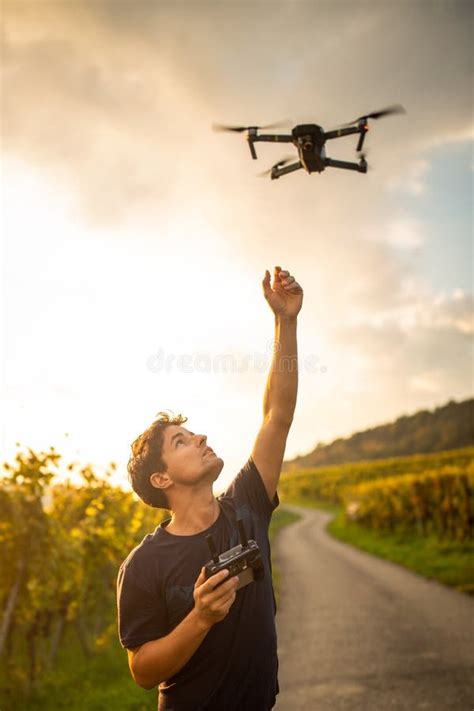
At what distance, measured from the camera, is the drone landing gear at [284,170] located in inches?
218

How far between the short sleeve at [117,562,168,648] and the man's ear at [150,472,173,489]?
47 cm

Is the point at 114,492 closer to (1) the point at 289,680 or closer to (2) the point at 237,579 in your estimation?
(1) the point at 289,680

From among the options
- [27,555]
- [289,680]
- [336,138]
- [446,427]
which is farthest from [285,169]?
[446,427]

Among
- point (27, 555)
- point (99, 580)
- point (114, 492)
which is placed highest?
point (114, 492)

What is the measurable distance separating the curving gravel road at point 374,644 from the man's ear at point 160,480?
4.81 meters

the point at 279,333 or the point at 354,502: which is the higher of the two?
the point at 279,333

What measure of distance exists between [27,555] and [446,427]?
119 metres

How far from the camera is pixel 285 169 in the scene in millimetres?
5695

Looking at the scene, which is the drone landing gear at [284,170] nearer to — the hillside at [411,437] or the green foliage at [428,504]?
the green foliage at [428,504]

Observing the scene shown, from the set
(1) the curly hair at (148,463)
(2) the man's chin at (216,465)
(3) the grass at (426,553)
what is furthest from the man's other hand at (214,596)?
(3) the grass at (426,553)

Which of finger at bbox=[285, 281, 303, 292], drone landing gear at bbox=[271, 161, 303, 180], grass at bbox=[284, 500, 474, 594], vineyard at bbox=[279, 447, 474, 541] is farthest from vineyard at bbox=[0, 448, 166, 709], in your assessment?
vineyard at bbox=[279, 447, 474, 541]

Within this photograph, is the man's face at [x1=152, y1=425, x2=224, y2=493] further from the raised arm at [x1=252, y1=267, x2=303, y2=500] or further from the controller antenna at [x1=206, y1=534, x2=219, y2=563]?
the controller antenna at [x1=206, y1=534, x2=219, y2=563]

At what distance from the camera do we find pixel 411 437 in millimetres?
126250

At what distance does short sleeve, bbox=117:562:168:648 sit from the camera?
2604 mm
